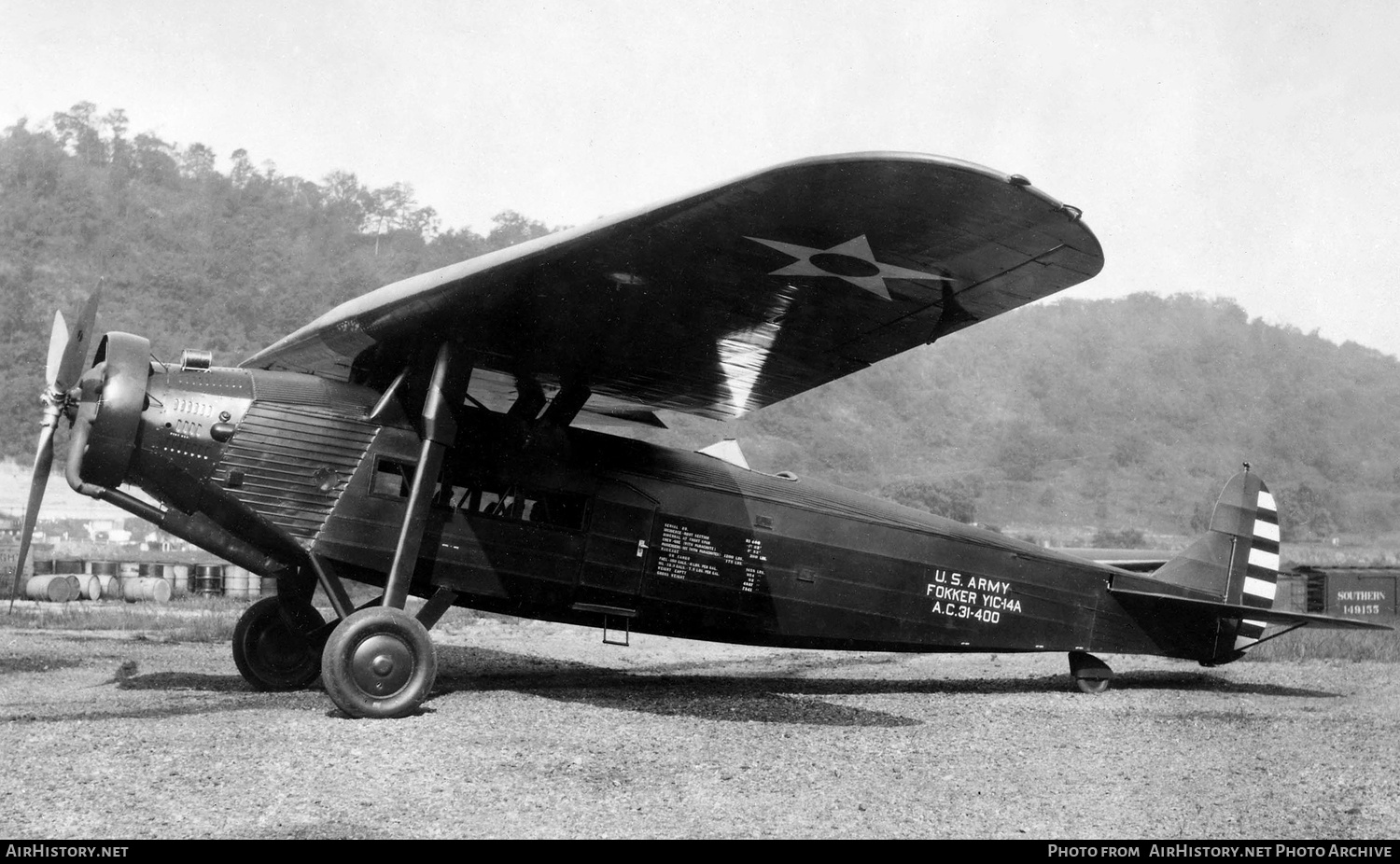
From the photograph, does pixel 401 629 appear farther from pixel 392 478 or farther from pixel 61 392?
pixel 61 392

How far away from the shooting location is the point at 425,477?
7805mm

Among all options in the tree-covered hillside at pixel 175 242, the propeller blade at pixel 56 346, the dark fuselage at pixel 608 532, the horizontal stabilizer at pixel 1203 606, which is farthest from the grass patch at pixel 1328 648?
the tree-covered hillside at pixel 175 242

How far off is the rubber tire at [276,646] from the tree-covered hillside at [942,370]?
198 feet

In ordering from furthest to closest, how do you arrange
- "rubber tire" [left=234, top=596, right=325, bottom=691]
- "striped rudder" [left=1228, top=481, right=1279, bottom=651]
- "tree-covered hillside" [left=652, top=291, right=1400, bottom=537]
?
1. "tree-covered hillside" [left=652, top=291, right=1400, bottom=537]
2. "striped rudder" [left=1228, top=481, right=1279, bottom=651]
3. "rubber tire" [left=234, top=596, right=325, bottom=691]

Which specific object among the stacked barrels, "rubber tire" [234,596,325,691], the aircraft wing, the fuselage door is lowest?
the stacked barrels

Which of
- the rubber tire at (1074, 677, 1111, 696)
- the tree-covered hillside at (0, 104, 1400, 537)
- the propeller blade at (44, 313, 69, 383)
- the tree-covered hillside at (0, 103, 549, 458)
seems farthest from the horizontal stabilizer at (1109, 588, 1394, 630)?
the tree-covered hillside at (0, 103, 549, 458)

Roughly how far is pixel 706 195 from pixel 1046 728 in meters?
4.96

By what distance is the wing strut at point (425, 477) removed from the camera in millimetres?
7711

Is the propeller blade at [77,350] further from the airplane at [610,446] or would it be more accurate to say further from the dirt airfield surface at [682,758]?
the dirt airfield surface at [682,758]

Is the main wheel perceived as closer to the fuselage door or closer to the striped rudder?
the fuselage door

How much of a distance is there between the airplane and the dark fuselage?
0.07 ft

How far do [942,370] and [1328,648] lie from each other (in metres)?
85.0

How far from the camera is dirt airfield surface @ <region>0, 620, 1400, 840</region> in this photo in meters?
4.61

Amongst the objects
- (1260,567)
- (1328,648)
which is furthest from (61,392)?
(1328,648)
